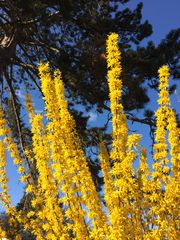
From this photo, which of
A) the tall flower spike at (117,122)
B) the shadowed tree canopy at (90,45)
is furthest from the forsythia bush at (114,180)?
the shadowed tree canopy at (90,45)

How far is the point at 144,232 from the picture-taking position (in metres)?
4.12

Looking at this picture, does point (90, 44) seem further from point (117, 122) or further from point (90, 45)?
point (117, 122)

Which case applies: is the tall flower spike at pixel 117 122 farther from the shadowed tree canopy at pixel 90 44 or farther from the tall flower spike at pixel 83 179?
the shadowed tree canopy at pixel 90 44

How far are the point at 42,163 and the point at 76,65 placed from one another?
20.4 feet

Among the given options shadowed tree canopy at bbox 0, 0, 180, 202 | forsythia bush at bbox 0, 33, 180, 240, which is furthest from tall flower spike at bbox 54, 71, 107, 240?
shadowed tree canopy at bbox 0, 0, 180, 202

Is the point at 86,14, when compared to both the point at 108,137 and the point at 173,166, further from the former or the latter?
the point at 173,166

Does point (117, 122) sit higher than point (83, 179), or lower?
higher

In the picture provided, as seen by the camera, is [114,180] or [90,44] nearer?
[114,180]

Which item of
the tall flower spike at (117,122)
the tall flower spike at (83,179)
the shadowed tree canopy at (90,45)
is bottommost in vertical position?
the tall flower spike at (83,179)

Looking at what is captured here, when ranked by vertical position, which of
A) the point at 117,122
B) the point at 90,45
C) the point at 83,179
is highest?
the point at 90,45

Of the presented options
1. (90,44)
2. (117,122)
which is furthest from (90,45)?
(117,122)

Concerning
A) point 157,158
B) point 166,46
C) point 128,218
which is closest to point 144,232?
point 128,218

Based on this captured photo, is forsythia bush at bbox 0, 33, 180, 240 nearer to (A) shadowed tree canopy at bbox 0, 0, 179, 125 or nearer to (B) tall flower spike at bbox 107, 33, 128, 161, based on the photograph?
(B) tall flower spike at bbox 107, 33, 128, 161

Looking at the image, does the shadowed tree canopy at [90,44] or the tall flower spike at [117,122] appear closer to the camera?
the tall flower spike at [117,122]
